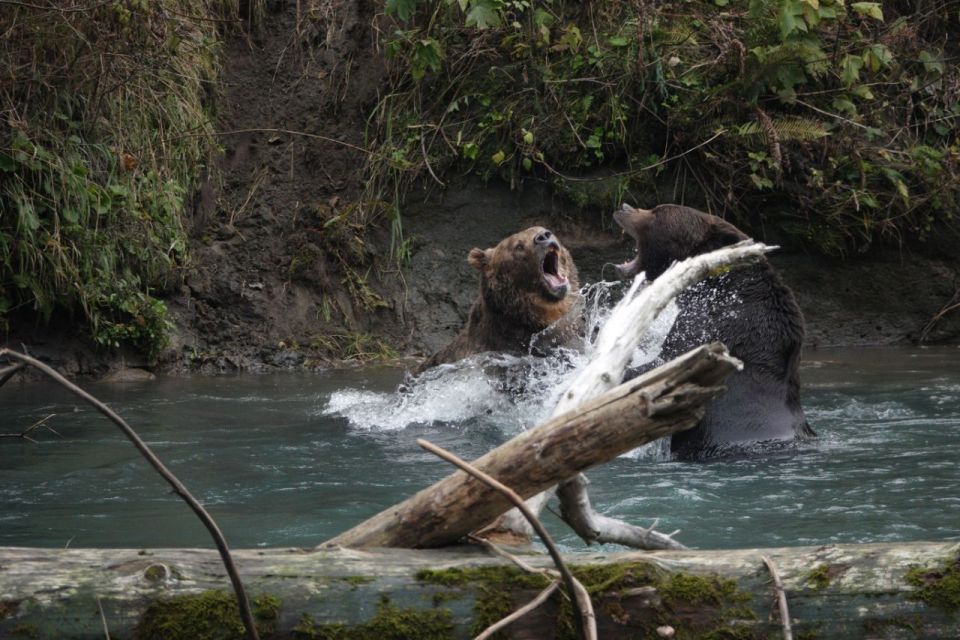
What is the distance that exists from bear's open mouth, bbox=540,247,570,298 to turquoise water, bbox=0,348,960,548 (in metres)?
0.87

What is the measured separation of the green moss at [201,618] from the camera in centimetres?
290

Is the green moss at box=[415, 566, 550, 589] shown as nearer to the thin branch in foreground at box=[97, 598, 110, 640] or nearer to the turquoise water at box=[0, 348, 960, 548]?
the thin branch in foreground at box=[97, 598, 110, 640]

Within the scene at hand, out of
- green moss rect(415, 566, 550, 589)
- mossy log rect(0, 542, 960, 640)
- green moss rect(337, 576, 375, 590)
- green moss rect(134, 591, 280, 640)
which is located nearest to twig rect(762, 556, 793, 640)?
mossy log rect(0, 542, 960, 640)

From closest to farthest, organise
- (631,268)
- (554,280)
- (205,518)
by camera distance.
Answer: (205,518), (631,268), (554,280)

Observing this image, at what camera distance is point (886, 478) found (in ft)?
18.6

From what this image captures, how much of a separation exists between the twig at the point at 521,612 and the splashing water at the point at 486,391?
14.9 feet

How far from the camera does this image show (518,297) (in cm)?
854

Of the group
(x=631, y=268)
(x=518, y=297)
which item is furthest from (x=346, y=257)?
(x=631, y=268)

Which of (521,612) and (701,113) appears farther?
(701,113)

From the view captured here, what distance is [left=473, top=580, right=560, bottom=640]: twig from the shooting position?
2727mm

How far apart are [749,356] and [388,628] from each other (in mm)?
3773

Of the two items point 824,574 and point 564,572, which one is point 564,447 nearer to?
point 564,572

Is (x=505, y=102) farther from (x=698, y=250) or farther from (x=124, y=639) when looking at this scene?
(x=124, y=639)

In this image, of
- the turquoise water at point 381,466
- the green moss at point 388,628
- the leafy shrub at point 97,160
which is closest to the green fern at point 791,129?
the turquoise water at point 381,466
